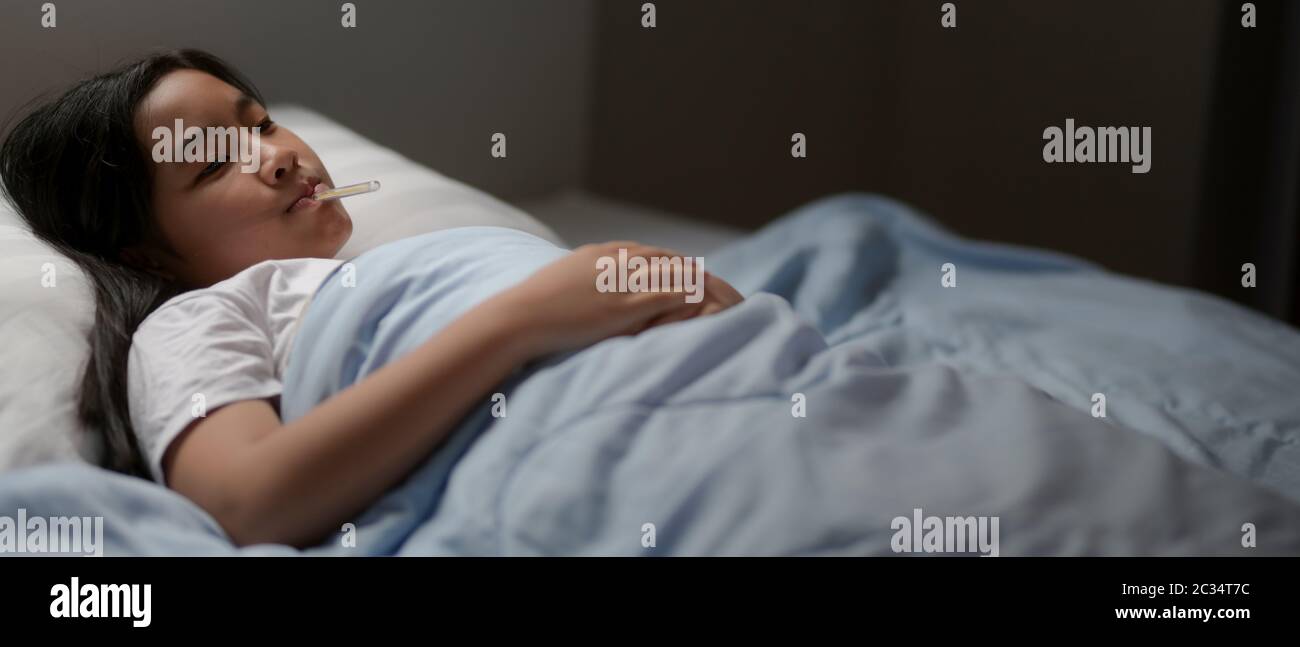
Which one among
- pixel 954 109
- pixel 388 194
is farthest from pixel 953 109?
pixel 388 194

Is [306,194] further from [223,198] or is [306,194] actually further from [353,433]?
[353,433]

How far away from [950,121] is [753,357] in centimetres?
121

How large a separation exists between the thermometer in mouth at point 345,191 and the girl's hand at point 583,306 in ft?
0.38

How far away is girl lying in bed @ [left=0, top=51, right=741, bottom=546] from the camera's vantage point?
0.54 metres

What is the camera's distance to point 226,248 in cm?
62

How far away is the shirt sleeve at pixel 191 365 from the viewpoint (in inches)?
22.0

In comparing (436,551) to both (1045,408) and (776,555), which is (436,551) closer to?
(776,555)

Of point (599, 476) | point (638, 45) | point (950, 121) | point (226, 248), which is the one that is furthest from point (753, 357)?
point (950, 121)

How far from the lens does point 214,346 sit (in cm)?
58

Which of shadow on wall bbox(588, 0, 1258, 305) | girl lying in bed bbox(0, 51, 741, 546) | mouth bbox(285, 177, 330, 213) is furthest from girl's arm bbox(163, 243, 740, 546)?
shadow on wall bbox(588, 0, 1258, 305)

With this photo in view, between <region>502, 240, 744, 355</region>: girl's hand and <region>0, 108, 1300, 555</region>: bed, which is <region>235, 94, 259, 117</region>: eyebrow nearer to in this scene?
<region>0, 108, 1300, 555</region>: bed

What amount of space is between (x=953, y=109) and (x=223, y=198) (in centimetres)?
127

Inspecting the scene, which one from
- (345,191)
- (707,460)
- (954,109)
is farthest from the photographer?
(954,109)

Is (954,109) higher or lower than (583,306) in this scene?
higher
